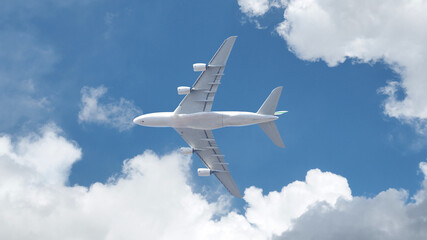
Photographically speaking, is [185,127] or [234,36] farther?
[185,127]

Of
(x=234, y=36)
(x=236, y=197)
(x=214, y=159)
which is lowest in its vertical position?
(x=236, y=197)

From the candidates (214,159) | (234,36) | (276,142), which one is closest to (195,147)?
(214,159)

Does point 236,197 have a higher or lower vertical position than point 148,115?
lower

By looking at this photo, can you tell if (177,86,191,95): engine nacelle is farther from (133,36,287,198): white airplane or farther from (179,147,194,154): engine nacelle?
(179,147,194,154): engine nacelle

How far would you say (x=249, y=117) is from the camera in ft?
247

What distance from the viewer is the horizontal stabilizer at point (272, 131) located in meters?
77.3

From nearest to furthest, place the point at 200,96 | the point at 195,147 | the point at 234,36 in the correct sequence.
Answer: the point at 234,36 < the point at 200,96 < the point at 195,147

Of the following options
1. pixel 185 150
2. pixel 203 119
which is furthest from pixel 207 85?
pixel 185 150

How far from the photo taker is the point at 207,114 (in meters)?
76.6

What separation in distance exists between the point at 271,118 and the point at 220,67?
11.8 m

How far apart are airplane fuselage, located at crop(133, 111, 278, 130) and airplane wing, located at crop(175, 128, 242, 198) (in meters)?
3.22

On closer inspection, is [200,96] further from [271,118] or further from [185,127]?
[271,118]

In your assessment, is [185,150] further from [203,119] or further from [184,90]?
[184,90]

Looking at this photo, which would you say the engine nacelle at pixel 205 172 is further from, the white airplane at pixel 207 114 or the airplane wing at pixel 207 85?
the airplane wing at pixel 207 85
